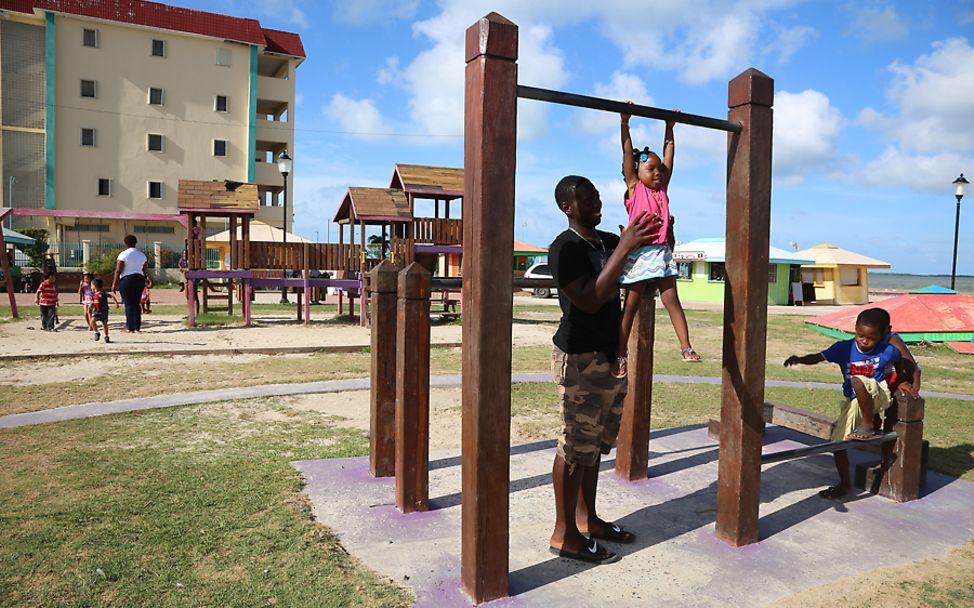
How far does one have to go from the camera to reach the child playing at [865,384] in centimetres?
467

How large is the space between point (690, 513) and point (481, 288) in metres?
2.21

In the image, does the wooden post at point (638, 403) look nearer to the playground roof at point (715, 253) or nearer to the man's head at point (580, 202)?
the man's head at point (580, 202)

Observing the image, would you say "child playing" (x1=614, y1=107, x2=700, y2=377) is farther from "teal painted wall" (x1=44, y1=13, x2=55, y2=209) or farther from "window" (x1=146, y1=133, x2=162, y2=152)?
"window" (x1=146, y1=133, x2=162, y2=152)

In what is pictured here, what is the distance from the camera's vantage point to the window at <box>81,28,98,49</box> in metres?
38.5

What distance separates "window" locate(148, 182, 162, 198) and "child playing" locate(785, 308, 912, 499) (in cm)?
4202

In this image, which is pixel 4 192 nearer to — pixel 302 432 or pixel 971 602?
pixel 302 432

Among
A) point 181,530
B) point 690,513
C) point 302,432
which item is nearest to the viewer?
point 181,530

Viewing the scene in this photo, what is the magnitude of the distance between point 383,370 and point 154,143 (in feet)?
135

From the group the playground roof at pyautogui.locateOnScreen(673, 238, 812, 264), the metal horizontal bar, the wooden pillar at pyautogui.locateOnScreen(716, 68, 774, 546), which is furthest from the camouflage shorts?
the playground roof at pyautogui.locateOnScreen(673, 238, 812, 264)

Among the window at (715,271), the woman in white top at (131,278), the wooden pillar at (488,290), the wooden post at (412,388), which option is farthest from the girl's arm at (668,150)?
the window at (715,271)

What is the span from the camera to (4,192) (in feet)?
125

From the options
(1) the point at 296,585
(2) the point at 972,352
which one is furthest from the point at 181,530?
(2) the point at 972,352

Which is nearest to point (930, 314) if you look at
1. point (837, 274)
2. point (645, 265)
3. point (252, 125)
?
point (645, 265)

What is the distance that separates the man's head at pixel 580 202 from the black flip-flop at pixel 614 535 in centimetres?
165
